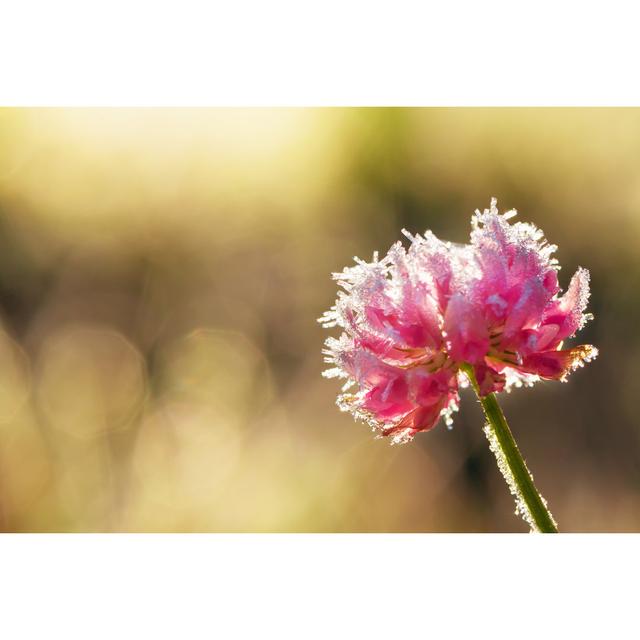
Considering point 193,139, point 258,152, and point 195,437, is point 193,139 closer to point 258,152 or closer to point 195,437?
point 258,152

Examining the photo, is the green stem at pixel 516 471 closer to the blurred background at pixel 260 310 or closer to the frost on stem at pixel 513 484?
the frost on stem at pixel 513 484

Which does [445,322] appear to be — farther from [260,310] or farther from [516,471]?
[260,310]

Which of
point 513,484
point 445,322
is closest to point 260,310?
point 445,322

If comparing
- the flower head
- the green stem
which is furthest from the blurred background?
the green stem

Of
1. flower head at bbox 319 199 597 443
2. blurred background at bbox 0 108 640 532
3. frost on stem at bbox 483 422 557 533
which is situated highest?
blurred background at bbox 0 108 640 532

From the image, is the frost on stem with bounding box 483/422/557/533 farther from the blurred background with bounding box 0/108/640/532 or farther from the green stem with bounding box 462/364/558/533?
the blurred background with bounding box 0/108/640/532
